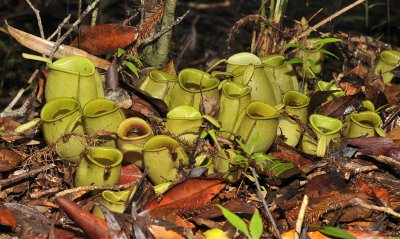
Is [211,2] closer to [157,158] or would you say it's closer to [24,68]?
[24,68]

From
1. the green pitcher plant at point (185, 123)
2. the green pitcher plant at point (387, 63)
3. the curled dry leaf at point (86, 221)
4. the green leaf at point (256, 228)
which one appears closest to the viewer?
the green leaf at point (256, 228)

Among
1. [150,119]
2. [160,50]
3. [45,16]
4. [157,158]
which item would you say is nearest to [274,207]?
[157,158]

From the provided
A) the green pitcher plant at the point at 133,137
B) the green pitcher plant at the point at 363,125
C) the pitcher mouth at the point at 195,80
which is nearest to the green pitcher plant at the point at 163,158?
the green pitcher plant at the point at 133,137

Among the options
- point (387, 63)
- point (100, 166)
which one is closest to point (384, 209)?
point (100, 166)

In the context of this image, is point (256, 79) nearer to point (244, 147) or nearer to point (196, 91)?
point (196, 91)

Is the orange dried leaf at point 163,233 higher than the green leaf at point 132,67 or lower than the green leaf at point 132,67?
lower

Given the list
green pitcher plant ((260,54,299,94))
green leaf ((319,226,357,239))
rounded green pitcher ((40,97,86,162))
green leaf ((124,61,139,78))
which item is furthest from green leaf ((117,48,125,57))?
green leaf ((319,226,357,239))

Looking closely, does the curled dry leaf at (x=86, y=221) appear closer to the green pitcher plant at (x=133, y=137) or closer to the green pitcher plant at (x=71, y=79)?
the green pitcher plant at (x=133, y=137)
